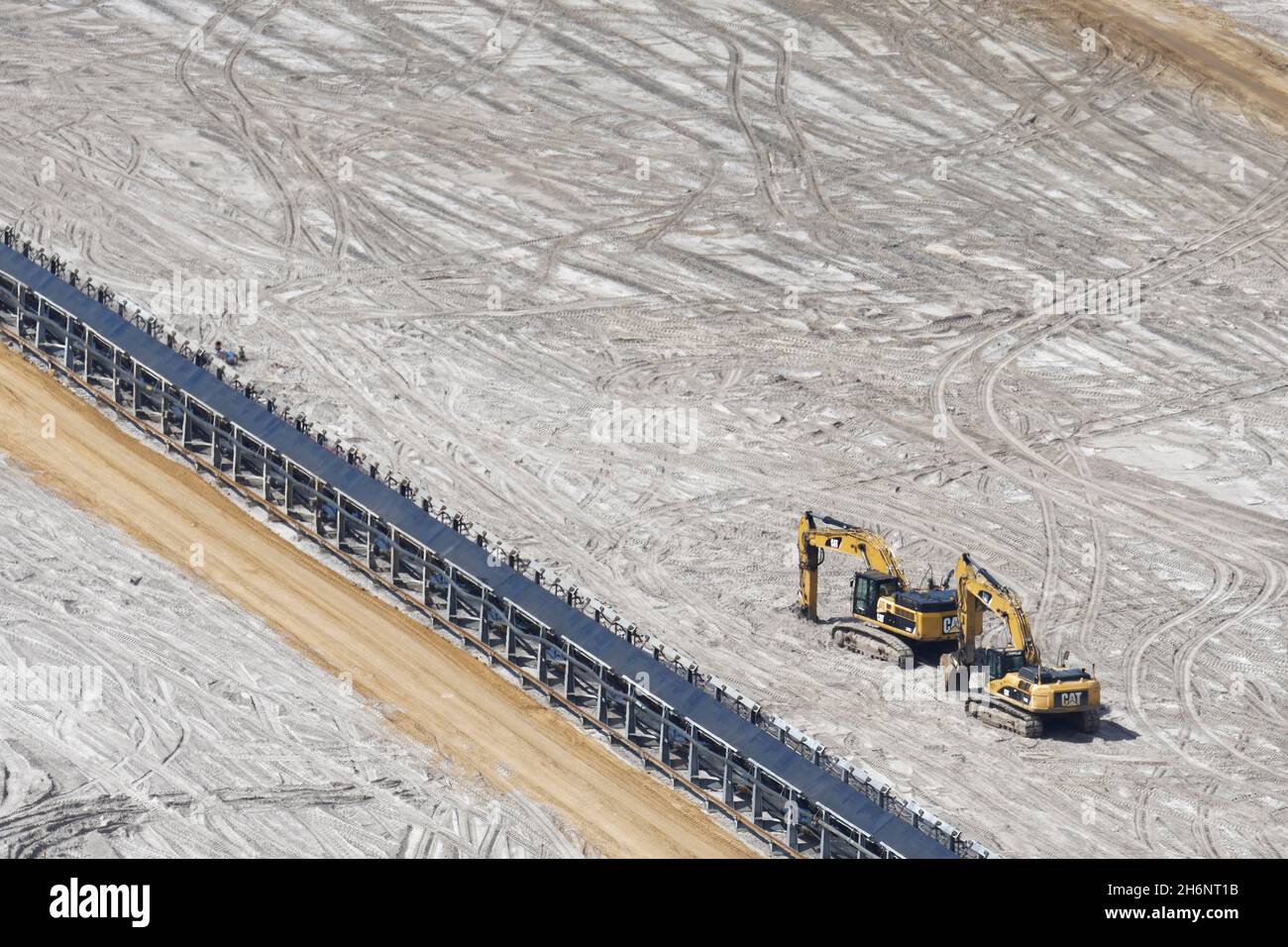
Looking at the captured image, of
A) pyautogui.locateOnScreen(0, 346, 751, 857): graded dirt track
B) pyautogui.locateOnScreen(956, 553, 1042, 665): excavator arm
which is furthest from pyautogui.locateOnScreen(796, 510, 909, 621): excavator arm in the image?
pyautogui.locateOnScreen(0, 346, 751, 857): graded dirt track

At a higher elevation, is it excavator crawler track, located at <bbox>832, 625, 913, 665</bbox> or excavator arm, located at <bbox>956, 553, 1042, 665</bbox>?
excavator arm, located at <bbox>956, 553, 1042, 665</bbox>

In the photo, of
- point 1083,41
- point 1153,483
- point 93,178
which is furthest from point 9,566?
point 1083,41

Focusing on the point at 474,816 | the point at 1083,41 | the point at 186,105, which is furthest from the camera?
the point at 1083,41

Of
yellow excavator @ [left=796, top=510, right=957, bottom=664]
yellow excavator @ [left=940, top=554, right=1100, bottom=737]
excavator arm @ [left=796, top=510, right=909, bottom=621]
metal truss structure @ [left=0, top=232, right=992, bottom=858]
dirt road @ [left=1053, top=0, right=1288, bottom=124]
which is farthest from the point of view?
dirt road @ [left=1053, top=0, right=1288, bottom=124]

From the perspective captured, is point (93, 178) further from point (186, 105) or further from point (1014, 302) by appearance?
point (1014, 302)

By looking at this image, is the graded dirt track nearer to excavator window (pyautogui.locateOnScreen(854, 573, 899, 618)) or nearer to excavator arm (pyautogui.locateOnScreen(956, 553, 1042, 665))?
excavator window (pyautogui.locateOnScreen(854, 573, 899, 618))

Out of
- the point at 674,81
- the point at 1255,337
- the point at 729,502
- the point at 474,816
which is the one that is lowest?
the point at 474,816
